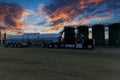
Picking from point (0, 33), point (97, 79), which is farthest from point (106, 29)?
point (97, 79)

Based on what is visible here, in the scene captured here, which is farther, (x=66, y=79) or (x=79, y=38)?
(x=79, y=38)

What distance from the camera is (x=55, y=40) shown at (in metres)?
45.6

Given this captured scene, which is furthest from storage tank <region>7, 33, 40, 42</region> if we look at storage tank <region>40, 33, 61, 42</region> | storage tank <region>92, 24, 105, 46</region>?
storage tank <region>92, 24, 105, 46</region>

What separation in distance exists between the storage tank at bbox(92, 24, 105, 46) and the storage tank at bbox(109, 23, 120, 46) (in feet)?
8.13

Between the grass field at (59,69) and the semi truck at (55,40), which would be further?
the semi truck at (55,40)

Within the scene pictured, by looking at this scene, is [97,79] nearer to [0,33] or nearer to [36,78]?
[36,78]

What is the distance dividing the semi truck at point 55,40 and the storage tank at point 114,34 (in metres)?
14.7

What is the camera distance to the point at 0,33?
76125mm

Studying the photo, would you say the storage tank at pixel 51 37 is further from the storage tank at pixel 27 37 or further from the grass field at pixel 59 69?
the grass field at pixel 59 69

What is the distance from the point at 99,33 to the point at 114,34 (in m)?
4.86

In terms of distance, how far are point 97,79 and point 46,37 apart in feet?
129

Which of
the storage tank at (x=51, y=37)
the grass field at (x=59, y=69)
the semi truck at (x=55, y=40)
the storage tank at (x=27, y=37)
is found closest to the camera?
the grass field at (x=59, y=69)

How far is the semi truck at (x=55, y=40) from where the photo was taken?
40906 mm

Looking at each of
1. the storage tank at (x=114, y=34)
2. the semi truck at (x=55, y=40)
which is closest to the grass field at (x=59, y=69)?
the semi truck at (x=55, y=40)
